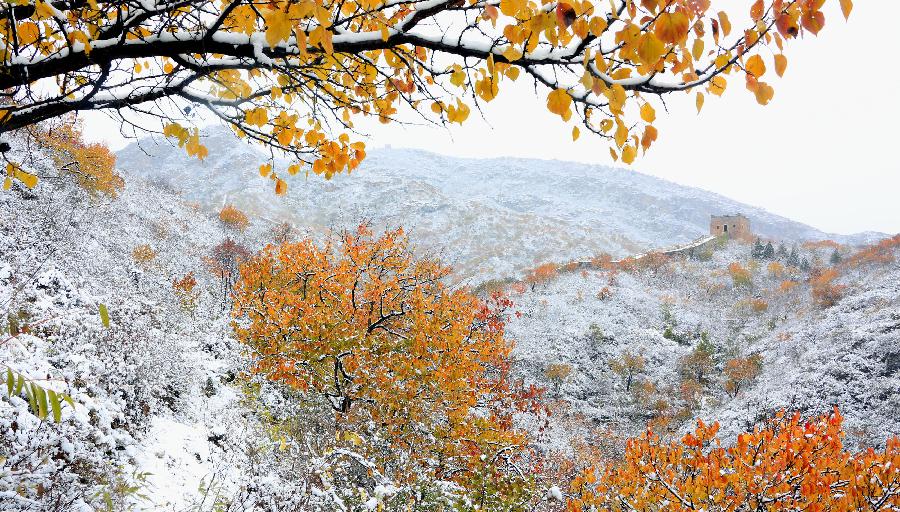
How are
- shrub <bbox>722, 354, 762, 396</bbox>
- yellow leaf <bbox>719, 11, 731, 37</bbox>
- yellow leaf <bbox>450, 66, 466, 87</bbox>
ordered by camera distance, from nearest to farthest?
yellow leaf <bbox>719, 11, 731, 37</bbox>, yellow leaf <bbox>450, 66, 466, 87</bbox>, shrub <bbox>722, 354, 762, 396</bbox>

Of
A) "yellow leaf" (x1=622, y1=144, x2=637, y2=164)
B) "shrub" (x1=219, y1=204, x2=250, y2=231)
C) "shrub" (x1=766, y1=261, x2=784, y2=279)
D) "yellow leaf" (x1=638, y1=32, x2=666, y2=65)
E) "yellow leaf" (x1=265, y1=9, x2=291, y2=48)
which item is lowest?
"shrub" (x1=219, y1=204, x2=250, y2=231)

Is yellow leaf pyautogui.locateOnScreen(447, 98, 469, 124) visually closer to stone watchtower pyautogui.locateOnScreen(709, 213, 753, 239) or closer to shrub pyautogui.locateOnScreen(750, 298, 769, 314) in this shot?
shrub pyautogui.locateOnScreen(750, 298, 769, 314)

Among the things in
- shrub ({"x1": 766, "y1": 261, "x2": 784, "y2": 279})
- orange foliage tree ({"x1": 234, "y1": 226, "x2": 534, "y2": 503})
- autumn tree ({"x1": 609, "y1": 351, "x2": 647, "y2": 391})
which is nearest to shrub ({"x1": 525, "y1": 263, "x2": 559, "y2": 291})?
autumn tree ({"x1": 609, "y1": 351, "x2": 647, "y2": 391})

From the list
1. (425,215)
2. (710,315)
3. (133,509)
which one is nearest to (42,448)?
(133,509)

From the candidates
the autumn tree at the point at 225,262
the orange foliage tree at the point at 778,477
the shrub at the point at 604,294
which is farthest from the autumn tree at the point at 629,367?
the autumn tree at the point at 225,262

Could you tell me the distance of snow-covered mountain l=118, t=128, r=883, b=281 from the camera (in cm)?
8706

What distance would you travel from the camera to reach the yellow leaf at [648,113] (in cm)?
189

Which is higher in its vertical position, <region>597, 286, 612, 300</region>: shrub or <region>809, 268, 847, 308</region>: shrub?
<region>809, 268, 847, 308</region>: shrub

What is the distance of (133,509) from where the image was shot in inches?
204

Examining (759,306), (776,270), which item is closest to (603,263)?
(759,306)

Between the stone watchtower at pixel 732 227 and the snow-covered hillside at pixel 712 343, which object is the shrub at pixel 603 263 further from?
the stone watchtower at pixel 732 227

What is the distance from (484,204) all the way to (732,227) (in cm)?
6307

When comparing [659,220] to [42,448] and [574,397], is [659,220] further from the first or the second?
[42,448]

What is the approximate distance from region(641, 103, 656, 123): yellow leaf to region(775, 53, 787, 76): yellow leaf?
1.68ft
